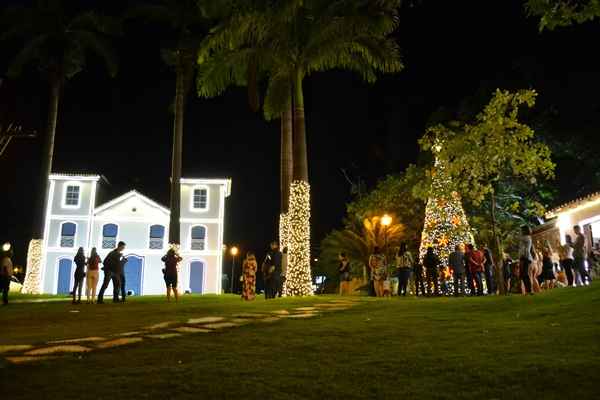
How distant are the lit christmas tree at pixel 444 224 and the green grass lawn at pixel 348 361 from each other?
9851 mm

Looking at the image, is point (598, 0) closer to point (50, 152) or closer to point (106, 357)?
point (106, 357)

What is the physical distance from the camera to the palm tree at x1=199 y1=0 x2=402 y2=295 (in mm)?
17344

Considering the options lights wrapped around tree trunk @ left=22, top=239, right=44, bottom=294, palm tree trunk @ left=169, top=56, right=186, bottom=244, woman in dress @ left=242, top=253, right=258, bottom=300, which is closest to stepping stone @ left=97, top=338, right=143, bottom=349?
A: woman in dress @ left=242, top=253, right=258, bottom=300

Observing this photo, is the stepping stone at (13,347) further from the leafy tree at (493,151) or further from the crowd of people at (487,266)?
the leafy tree at (493,151)

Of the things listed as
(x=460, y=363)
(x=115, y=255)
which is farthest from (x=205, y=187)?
(x=460, y=363)

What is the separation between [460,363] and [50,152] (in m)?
24.9

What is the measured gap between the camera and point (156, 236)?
38.7 meters

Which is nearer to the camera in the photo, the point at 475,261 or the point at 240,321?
the point at 240,321

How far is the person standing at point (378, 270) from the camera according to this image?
17.2 m

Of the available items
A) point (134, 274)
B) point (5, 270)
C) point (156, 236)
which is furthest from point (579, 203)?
point (134, 274)

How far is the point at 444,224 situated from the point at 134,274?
24079 millimetres

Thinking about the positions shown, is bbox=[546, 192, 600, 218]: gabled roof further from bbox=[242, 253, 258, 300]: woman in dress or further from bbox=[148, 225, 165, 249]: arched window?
bbox=[148, 225, 165, 249]: arched window

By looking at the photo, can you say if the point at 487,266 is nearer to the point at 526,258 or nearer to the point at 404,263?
the point at 404,263

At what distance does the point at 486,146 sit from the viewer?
18.6 metres
